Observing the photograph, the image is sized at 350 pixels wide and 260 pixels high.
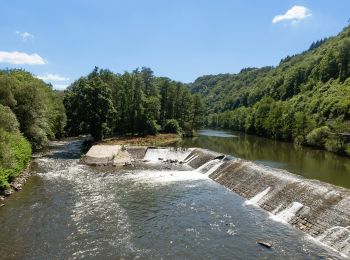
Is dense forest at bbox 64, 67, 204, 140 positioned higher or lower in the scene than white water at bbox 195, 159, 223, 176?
higher

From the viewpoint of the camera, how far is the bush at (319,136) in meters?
82.8

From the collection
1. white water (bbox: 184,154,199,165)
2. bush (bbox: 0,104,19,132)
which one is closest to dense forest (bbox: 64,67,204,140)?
white water (bbox: 184,154,199,165)

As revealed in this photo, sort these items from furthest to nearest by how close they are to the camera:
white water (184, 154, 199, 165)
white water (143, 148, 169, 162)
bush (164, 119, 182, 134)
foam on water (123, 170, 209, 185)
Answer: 1. bush (164, 119, 182, 134)
2. white water (143, 148, 169, 162)
3. white water (184, 154, 199, 165)
4. foam on water (123, 170, 209, 185)

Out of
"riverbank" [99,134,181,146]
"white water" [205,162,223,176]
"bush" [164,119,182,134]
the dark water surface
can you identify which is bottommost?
the dark water surface

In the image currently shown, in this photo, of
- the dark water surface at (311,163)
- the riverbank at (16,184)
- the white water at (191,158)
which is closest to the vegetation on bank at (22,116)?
the riverbank at (16,184)

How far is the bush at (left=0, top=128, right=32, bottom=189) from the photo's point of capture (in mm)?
37594

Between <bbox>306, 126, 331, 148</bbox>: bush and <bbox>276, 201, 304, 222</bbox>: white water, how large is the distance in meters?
54.4

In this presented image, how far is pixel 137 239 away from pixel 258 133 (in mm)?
113859

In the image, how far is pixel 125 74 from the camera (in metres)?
104

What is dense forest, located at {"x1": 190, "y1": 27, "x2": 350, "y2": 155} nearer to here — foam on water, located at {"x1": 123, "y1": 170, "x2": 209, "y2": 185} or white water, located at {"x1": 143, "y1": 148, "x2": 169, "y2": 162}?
white water, located at {"x1": 143, "y1": 148, "x2": 169, "y2": 162}

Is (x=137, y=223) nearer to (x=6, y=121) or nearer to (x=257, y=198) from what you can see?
(x=257, y=198)

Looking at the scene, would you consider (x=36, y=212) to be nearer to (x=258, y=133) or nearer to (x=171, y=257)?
(x=171, y=257)

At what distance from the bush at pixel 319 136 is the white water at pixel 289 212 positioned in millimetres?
54390

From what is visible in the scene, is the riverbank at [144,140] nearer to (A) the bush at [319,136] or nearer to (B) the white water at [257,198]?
(A) the bush at [319,136]
